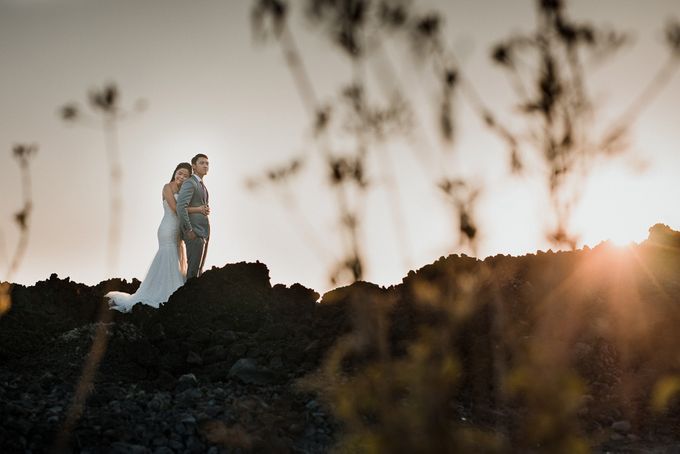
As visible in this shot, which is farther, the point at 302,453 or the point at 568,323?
the point at 568,323

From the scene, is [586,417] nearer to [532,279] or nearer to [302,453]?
[532,279]

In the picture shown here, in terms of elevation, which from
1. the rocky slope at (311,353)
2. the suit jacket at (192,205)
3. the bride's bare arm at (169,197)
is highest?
the bride's bare arm at (169,197)

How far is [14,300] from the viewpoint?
11.8 meters

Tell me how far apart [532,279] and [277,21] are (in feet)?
24.9

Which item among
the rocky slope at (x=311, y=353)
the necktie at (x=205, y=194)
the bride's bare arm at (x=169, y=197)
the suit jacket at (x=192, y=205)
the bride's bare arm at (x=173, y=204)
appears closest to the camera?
the rocky slope at (x=311, y=353)

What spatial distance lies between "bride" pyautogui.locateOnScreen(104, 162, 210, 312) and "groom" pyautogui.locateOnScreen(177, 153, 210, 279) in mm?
147

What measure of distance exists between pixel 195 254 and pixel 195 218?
2.11ft

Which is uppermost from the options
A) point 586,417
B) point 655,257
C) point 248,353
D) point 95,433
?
point 655,257

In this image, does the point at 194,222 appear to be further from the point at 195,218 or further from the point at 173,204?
the point at 173,204

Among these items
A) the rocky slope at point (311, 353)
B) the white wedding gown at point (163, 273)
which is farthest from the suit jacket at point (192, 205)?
the rocky slope at point (311, 353)

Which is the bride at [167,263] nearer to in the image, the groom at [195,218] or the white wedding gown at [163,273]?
the white wedding gown at [163,273]

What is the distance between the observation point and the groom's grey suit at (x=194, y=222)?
39.0ft

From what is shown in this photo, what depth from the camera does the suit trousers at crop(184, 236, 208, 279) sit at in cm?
1218

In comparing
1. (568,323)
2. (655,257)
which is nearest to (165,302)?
(568,323)
